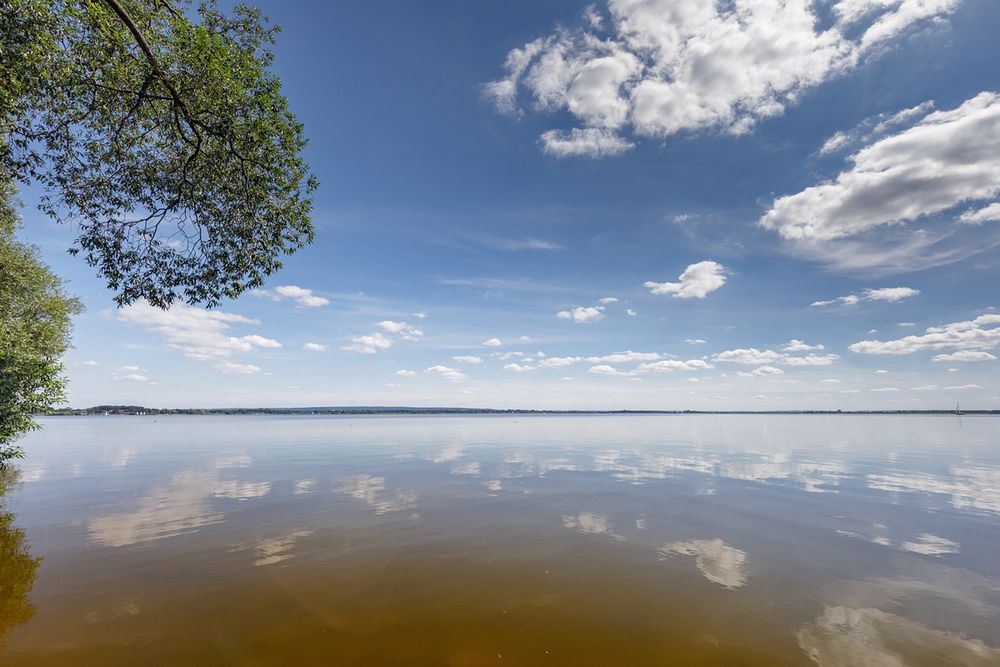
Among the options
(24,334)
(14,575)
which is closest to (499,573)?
(14,575)

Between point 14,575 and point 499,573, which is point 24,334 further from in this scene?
point 499,573

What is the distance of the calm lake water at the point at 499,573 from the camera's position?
9.02 metres

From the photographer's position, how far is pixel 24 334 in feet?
86.2

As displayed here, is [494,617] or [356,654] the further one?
[494,617]

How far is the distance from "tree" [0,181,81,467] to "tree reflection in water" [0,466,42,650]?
11.7 m

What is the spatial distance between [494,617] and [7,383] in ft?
118

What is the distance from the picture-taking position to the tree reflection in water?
32.9 ft

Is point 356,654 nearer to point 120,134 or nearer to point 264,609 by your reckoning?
point 264,609

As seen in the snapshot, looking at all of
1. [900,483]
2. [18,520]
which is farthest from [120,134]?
[900,483]

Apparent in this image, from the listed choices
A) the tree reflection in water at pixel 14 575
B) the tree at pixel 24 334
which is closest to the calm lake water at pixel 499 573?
the tree reflection in water at pixel 14 575

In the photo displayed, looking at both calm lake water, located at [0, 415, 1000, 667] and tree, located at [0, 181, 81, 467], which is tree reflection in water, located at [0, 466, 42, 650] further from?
tree, located at [0, 181, 81, 467]

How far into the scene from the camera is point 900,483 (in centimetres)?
2891

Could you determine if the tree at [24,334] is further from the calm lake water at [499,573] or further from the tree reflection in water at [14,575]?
the tree reflection in water at [14,575]

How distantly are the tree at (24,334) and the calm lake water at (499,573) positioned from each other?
5218 millimetres
